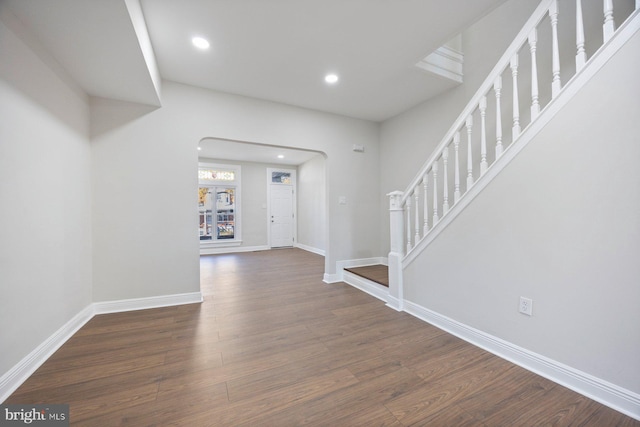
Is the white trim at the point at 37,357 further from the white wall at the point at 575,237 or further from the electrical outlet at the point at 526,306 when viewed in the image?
the electrical outlet at the point at 526,306

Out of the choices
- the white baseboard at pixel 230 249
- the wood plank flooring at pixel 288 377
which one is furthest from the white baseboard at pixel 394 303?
the white baseboard at pixel 230 249

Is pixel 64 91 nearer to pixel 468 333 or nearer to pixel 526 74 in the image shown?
pixel 468 333

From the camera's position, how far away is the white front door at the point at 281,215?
24.1 ft

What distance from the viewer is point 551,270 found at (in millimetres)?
1618

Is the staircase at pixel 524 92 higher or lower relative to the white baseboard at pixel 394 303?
higher

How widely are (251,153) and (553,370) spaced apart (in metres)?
6.09

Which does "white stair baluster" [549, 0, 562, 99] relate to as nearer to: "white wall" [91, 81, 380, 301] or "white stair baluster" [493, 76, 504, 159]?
"white stair baluster" [493, 76, 504, 159]

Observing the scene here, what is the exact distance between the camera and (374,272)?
12.0 ft

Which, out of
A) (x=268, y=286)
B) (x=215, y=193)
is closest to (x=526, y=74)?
(x=268, y=286)

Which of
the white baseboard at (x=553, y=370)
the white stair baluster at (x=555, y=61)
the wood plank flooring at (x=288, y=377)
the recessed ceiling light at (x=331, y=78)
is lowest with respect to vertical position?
the wood plank flooring at (x=288, y=377)

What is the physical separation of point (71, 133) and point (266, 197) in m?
5.08

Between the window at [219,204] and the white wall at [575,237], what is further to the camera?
the window at [219,204]

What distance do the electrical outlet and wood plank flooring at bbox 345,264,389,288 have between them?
4.65 ft

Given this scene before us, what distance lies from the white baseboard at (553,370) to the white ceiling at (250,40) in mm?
2639
